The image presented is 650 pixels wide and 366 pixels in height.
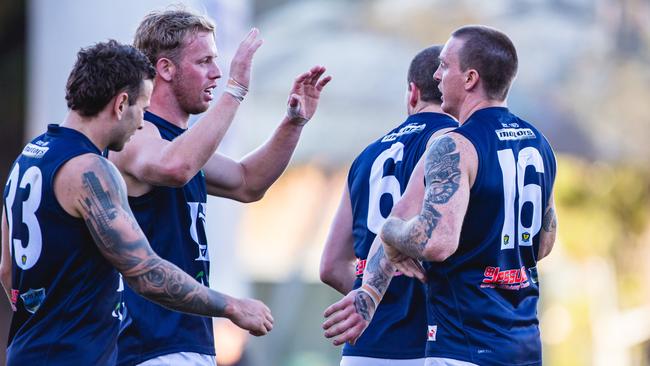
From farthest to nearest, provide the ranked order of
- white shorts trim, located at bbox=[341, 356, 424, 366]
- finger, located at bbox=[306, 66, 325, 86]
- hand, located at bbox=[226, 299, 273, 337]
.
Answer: finger, located at bbox=[306, 66, 325, 86], white shorts trim, located at bbox=[341, 356, 424, 366], hand, located at bbox=[226, 299, 273, 337]

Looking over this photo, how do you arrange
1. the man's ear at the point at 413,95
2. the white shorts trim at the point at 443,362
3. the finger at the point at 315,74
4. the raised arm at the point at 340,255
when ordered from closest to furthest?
the white shorts trim at the point at 443,362 < the finger at the point at 315,74 < the man's ear at the point at 413,95 < the raised arm at the point at 340,255

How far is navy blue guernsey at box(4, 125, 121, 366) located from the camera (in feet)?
17.4

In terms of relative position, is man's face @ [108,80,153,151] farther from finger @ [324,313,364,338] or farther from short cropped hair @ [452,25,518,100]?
short cropped hair @ [452,25,518,100]

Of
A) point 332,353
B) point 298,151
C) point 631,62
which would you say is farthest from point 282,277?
point 631,62

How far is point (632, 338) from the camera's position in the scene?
21.6 metres

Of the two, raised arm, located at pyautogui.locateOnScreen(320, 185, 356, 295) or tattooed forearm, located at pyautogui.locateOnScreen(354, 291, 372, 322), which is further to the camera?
raised arm, located at pyautogui.locateOnScreen(320, 185, 356, 295)

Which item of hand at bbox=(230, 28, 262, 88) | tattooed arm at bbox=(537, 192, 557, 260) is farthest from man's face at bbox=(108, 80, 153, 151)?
tattooed arm at bbox=(537, 192, 557, 260)

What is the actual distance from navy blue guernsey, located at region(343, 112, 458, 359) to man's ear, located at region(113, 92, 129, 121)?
1.92 meters

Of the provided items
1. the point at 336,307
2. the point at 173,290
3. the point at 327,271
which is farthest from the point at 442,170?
the point at 327,271

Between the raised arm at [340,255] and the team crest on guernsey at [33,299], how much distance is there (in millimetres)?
2307

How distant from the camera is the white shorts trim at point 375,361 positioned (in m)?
6.70

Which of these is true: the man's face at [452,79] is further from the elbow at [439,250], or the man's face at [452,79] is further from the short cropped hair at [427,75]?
the elbow at [439,250]

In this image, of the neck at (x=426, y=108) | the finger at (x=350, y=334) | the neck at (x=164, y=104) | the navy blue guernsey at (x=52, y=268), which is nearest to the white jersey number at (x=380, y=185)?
the neck at (x=426, y=108)

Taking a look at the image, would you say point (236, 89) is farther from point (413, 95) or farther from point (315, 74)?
point (413, 95)
